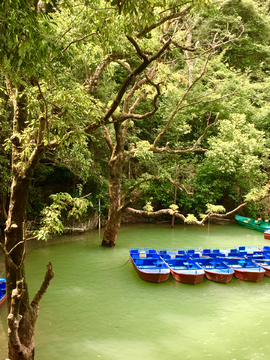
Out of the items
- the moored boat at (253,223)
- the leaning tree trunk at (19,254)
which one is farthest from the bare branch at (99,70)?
the moored boat at (253,223)

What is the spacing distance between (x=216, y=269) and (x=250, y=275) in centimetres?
108

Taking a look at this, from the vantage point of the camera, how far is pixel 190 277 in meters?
9.72

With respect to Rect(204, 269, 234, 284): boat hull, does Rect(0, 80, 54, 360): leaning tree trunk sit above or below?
above

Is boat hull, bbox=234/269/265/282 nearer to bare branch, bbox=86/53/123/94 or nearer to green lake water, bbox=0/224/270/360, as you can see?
green lake water, bbox=0/224/270/360

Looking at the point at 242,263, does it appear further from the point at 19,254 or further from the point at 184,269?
the point at 19,254

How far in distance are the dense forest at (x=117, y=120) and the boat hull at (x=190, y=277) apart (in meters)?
3.25

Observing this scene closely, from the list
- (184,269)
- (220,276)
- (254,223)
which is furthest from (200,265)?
(254,223)

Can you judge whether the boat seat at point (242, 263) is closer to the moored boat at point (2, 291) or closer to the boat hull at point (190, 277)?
the boat hull at point (190, 277)

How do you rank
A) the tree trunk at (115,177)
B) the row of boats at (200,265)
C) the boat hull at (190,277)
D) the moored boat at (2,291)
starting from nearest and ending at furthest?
the moored boat at (2,291) < the boat hull at (190,277) < the row of boats at (200,265) < the tree trunk at (115,177)

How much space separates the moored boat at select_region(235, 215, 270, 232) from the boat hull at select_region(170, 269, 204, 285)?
373 inches

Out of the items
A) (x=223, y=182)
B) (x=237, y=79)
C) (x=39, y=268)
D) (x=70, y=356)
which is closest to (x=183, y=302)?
(x=70, y=356)

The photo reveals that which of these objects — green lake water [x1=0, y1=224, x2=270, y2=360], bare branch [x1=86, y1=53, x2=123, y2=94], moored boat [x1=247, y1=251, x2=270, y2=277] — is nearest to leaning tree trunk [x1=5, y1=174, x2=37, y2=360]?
green lake water [x1=0, y1=224, x2=270, y2=360]

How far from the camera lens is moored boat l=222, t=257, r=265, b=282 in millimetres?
10211

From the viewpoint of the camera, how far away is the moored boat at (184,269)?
32.1 ft
